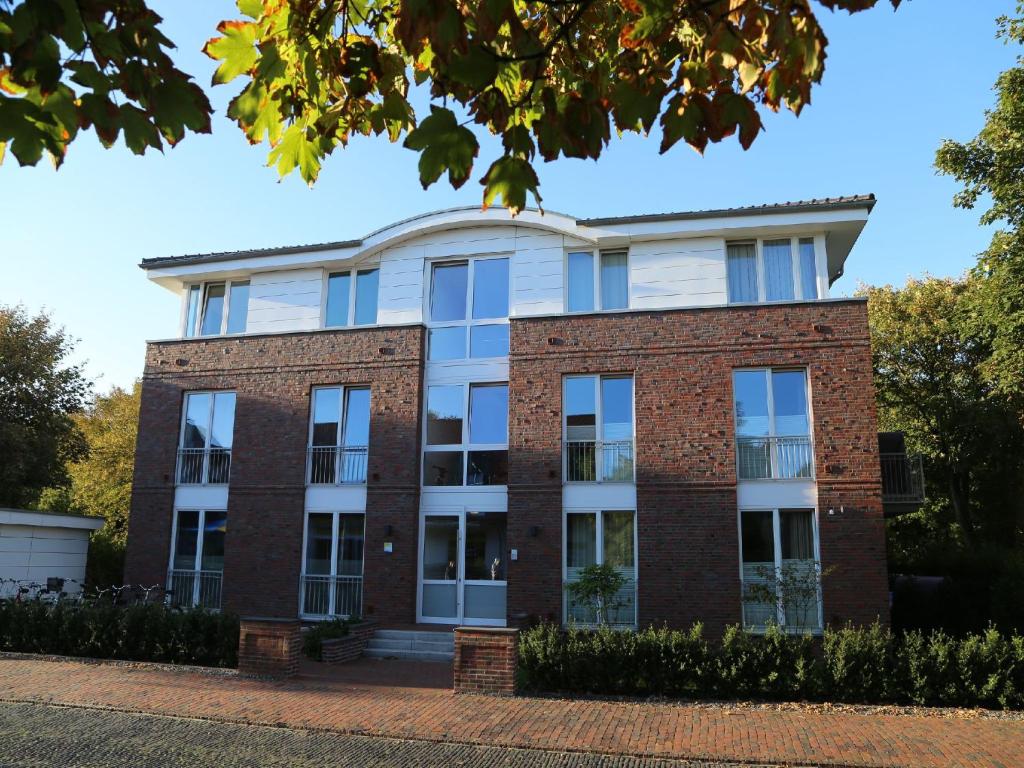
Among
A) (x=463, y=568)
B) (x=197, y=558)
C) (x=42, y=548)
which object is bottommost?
(x=463, y=568)

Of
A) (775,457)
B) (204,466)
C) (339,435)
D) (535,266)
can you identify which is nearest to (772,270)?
(775,457)

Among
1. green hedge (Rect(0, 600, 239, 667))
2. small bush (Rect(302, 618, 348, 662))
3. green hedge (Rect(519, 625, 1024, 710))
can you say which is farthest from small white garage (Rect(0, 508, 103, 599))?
green hedge (Rect(519, 625, 1024, 710))

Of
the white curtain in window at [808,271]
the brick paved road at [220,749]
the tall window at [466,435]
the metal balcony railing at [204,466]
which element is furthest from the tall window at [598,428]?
the brick paved road at [220,749]

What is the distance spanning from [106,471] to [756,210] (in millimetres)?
23996

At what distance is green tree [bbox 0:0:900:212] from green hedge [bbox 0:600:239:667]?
10.2 m

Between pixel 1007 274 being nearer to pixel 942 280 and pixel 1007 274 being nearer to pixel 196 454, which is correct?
pixel 942 280

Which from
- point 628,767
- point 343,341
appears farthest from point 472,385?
point 628,767

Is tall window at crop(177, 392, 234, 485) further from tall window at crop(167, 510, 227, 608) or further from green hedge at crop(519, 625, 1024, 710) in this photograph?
green hedge at crop(519, 625, 1024, 710)

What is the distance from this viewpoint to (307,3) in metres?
4.11

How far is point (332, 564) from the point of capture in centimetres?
1661

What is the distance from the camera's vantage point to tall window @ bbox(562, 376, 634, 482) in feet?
50.9

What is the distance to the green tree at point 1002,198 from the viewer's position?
632 inches

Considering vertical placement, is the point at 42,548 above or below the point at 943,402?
below

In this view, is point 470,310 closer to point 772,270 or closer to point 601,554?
point 601,554
